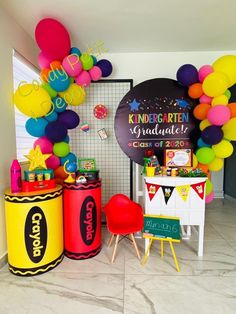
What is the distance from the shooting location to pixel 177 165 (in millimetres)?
2311

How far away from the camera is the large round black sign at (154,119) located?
2.59 meters

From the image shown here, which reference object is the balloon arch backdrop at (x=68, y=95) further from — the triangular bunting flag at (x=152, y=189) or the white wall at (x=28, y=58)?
the triangular bunting flag at (x=152, y=189)

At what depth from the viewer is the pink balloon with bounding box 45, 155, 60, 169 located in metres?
2.14

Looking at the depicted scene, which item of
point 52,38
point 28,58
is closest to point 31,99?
point 52,38

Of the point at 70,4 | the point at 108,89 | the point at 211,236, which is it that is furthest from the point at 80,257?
the point at 70,4

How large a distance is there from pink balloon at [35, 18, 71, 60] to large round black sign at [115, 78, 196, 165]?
0.93 meters

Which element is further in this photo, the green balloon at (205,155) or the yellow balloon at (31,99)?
the green balloon at (205,155)

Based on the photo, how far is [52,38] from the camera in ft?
6.45

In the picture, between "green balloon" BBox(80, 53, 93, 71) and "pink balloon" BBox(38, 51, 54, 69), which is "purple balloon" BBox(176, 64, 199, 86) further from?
"pink balloon" BBox(38, 51, 54, 69)

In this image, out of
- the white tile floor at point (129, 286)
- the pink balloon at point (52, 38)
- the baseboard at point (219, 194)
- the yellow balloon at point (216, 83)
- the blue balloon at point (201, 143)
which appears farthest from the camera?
the baseboard at point (219, 194)

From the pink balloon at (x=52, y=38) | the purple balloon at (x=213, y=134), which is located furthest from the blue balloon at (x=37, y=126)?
the purple balloon at (x=213, y=134)

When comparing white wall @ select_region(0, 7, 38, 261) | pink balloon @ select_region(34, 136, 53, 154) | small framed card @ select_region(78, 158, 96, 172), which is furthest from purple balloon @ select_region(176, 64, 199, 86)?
white wall @ select_region(0, 7, 38, 261)

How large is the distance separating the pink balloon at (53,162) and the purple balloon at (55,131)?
0.18m

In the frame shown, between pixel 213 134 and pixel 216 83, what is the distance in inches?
19.8
